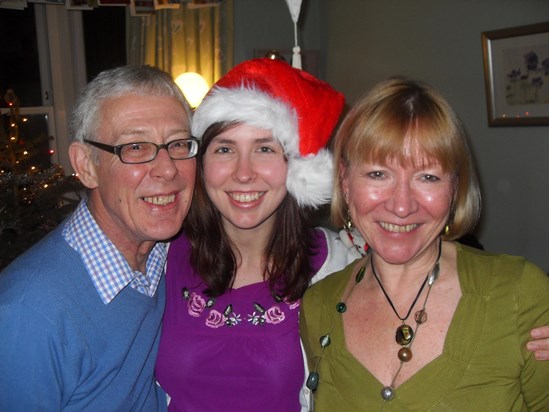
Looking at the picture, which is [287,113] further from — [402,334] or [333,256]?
[402,334]

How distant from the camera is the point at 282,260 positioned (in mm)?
2102

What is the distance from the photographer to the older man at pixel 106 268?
1434mm

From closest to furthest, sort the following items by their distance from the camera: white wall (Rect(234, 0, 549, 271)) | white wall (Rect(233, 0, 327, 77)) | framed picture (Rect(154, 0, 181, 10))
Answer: white wall (Rect(234, 0, 549, 271))
framed picture (Rect(154, 0, 181, 10))
white wall (Rect(233, 0, 327, 77))

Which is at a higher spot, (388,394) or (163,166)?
(163,166)

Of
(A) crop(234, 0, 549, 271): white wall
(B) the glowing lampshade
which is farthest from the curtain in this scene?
(A) crop(234, 0, 549, 271): white wall

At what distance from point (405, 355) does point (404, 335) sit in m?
0.07

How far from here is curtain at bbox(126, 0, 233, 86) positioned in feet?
17.9

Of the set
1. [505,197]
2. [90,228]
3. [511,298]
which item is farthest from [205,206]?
[505,197]

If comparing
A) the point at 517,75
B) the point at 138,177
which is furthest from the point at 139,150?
the point at 517,75

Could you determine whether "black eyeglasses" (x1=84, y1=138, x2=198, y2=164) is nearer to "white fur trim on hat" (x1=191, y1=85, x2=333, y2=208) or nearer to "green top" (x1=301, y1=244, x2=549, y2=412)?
"white fur trim on hat" (x1=191, y1=85, x2=333, y2=208)

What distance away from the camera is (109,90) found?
1674 millimetres

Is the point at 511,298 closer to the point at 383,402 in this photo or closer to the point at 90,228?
the point at 383,402

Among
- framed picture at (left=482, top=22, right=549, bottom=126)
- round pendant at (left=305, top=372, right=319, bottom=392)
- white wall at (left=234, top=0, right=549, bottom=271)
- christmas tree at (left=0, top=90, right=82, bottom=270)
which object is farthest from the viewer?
white wall at (left=234, top=0, right=549, bottom=271)

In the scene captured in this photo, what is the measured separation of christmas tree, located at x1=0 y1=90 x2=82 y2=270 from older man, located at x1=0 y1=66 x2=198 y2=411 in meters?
1.28
